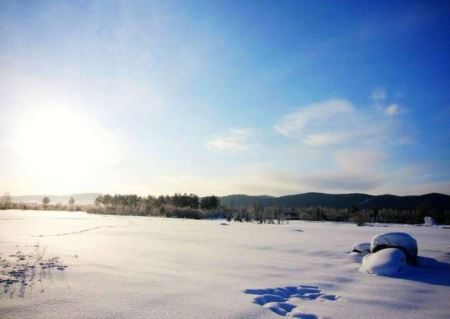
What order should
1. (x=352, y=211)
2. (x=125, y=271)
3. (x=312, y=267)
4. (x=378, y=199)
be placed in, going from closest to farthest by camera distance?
(x=125, y=271) < (x=312, y=267) < (x=352, y=211) < (x=378, y=199)

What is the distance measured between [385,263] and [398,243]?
939 mm

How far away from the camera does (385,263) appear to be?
15.6ft

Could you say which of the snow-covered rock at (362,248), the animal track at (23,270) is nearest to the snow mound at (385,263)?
the snow-covered rock at (362,248)

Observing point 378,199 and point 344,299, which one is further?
point 378,199

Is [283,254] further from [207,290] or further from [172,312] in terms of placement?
[172,312]

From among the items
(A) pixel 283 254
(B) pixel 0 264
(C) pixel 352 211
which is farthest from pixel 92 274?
(C) pixel 352 211

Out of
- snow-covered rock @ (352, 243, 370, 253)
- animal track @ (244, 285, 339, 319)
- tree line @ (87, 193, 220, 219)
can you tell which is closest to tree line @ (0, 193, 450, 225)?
tree line @ (87, 193, 220, 219)

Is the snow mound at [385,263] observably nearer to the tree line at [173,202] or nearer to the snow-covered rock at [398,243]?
the snow-covered rock at [398,243]

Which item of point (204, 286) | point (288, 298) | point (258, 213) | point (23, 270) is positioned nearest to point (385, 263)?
point (288, 298)

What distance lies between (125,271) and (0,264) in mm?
1596

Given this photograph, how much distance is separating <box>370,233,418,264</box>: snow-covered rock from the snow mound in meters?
0.23

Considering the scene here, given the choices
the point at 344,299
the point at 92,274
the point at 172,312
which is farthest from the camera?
the point at 92,274

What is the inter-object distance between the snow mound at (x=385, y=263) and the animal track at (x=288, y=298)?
1463mm

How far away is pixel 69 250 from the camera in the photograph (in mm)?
5504
